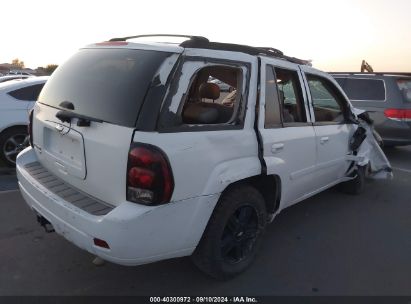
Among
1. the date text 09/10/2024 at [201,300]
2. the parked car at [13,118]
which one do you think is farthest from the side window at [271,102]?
the parked car at [13,118]

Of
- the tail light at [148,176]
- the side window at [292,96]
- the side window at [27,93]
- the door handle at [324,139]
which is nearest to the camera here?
the tail light at [148,176]

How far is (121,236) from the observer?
7.74 feet

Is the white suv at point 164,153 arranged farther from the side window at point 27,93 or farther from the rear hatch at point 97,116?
the side window at point 27,93

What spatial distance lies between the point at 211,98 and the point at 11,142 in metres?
3.95

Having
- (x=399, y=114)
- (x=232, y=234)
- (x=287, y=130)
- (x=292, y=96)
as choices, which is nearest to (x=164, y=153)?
(x=232, y=234)

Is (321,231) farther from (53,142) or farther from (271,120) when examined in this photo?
(53,142)

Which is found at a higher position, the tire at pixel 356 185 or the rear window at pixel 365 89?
the rear window at pixel 365 89

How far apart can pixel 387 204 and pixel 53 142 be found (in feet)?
14.0

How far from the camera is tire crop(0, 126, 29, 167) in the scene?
6.01 m

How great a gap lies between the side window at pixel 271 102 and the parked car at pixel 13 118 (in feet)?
13.9

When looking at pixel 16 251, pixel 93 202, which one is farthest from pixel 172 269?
pixel 16 251

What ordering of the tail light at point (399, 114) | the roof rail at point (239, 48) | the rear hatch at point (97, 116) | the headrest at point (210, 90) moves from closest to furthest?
the rear hatch at point (97, 116), the roof rail at point (239, 48), the headrest at point (210, 90), the tail light at point (399, 114)

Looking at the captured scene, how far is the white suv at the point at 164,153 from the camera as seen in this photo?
2422 millimetres

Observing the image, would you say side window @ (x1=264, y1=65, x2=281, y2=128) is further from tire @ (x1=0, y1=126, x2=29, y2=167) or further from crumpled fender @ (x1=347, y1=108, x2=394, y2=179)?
tire @ (x1=0, y1=126, x2=29, y2=167)
